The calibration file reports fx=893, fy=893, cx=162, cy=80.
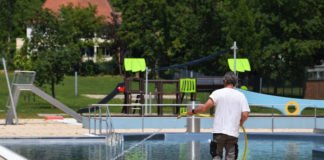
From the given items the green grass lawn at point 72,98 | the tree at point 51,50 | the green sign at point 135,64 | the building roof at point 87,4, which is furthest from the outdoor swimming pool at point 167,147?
the building roof at point 87,4

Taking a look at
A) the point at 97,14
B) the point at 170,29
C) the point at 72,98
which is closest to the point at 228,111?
the point at 72,98

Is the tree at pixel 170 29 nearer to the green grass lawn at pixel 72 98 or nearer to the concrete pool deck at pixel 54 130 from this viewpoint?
the green grass lawn at pixel 72 98

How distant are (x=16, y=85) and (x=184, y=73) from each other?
22.3 metres

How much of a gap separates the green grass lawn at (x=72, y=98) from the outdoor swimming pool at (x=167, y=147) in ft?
43.7

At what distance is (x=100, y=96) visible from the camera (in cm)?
5441

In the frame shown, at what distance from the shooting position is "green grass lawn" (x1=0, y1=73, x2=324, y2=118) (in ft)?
137

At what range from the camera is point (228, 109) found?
42.0ft

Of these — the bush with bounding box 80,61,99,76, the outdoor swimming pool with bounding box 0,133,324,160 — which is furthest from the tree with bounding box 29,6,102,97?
the bush with bounding box 80,61,99,76

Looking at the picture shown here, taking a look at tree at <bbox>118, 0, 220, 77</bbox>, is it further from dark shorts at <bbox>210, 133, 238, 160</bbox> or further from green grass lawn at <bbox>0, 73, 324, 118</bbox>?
dark shorts at <bbox>210, 133, 238, 160</bbox>

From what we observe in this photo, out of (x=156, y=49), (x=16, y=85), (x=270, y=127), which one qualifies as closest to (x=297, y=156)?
(x=270, y=127)

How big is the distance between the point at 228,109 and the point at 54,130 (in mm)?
17025

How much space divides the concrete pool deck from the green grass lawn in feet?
14.0

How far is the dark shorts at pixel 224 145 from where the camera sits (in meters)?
12.9

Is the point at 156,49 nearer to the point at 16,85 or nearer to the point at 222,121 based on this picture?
the point at 16,85
